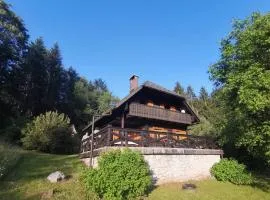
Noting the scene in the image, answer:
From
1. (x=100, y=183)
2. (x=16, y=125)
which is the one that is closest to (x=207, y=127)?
(x=100, y=183)

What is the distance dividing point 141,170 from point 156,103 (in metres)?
12.2

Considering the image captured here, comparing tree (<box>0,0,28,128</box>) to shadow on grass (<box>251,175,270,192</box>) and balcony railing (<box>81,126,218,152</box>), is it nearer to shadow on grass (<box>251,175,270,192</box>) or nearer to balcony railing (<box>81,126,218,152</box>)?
balcony railing (<box>81,126,218,152</box>)

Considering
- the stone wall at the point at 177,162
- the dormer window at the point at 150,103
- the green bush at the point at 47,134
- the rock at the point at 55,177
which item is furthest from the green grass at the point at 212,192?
the green bush at the point at 47,134

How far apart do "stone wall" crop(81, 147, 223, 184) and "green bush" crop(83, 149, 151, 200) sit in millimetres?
1202

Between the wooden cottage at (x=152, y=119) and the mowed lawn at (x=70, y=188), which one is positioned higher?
the wooden cottage at (x=152, y=119)

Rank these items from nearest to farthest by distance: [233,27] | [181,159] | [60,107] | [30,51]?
[181,159], [233,27], [30,51], [60,107]

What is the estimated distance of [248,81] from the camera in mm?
14820

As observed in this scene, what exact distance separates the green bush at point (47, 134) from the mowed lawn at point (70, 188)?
24.0ft

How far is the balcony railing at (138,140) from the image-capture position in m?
13.9

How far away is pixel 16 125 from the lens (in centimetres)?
2903

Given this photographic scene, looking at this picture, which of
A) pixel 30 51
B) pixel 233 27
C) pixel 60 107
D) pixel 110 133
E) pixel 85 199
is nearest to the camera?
pixel 85 199

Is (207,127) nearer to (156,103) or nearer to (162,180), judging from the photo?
(156,103)

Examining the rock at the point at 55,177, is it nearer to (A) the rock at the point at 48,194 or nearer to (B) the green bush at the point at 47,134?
(A) the rock at the point at 48,194

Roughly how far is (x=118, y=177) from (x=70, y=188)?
98.2 inches
